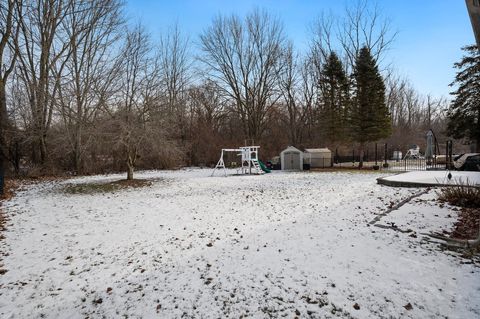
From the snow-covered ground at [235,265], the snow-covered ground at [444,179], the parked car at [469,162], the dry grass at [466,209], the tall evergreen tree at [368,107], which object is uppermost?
the tall evergreen tree at [368,107]

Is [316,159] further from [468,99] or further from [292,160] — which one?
[468,99]

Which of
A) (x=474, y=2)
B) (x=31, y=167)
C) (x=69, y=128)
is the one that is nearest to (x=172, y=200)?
(x=474, y=2)

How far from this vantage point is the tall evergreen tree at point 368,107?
19.7 metres

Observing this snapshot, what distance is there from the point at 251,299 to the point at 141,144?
10.6 m

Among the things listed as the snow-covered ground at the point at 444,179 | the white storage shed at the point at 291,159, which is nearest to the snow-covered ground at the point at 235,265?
the snow-covered ground at the point at 444,179

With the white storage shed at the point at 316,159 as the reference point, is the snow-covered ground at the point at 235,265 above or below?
below

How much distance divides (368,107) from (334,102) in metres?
3.45

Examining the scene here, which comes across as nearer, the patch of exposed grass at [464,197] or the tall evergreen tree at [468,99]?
the patch of exposed grass at [464,197]

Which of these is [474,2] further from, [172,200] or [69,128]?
[69,128]

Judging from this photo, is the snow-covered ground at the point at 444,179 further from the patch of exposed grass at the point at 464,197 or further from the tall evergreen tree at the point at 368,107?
the tall evergreen tree at the point at 368,107

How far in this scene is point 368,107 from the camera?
19719 millimetres

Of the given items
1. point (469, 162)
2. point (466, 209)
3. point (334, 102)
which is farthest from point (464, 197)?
point (334, 102)

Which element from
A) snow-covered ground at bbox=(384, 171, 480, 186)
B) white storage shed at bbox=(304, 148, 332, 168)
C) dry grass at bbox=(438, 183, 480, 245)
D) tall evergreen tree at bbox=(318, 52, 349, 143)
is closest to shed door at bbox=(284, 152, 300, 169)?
white storage shed at bbox=(304, 148, 332, 168)

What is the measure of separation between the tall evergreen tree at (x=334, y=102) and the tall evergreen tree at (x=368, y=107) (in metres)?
1.15
